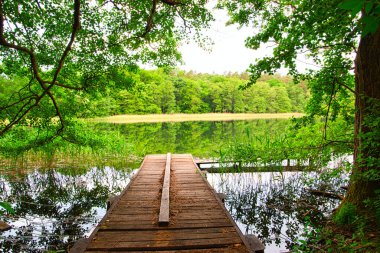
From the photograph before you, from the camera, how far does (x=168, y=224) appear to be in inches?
160

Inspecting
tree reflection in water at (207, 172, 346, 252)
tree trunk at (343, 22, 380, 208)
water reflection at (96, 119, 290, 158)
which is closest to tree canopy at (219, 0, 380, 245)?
tree trunk at (343, 22, 380, 208)

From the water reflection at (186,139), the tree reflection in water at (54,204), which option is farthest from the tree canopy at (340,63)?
the tree reflection in water at (54,204)

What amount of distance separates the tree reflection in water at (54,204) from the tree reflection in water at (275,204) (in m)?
3.66

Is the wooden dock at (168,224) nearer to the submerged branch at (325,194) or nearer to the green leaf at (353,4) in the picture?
the green leaf at (353,4)

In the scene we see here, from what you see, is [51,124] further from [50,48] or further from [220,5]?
[220,5]

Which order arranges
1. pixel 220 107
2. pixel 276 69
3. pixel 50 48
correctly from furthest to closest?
pixel 220 107 → pixel 50 48 → pixel 276 69

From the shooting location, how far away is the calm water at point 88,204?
5.29 meters

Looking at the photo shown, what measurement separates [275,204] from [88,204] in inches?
205

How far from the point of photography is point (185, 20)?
678 cm

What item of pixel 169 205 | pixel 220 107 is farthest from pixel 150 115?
pixel 169 205

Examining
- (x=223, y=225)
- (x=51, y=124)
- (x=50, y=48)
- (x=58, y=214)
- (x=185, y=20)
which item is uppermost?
(x=185, y=20)

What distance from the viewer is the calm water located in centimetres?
529

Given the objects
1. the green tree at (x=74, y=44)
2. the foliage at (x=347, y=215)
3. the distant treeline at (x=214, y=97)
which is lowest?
the foliage at (x=347, y=215)

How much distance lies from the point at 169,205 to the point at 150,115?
4209 cm
